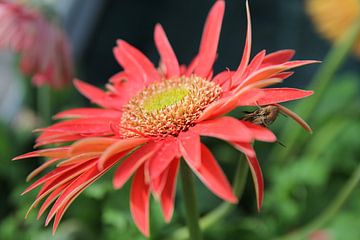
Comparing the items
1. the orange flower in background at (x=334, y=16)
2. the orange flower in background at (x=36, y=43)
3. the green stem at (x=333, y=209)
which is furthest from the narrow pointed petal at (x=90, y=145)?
the orange flower in background at (x=334, y=16)

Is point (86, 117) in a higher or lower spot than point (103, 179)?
higher

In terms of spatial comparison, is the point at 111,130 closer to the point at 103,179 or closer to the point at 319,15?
the point at 103,179

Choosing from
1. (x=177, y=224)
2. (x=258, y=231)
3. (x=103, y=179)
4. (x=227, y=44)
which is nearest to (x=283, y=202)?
(x=258, y=231)

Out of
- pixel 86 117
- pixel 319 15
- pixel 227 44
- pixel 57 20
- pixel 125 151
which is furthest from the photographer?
pixel 227 44

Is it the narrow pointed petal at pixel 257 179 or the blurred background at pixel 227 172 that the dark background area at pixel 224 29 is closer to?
the blurred background at pixel 227 172

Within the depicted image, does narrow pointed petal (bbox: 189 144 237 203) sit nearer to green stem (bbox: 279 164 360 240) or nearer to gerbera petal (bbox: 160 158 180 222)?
gerbera petal (bbox: 160 158 180 222)

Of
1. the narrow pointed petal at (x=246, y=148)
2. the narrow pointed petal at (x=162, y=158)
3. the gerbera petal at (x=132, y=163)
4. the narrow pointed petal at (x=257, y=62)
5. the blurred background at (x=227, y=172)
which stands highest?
the narrow pointed petal at (x=257, y=62)

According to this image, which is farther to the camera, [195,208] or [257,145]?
[257,145]
